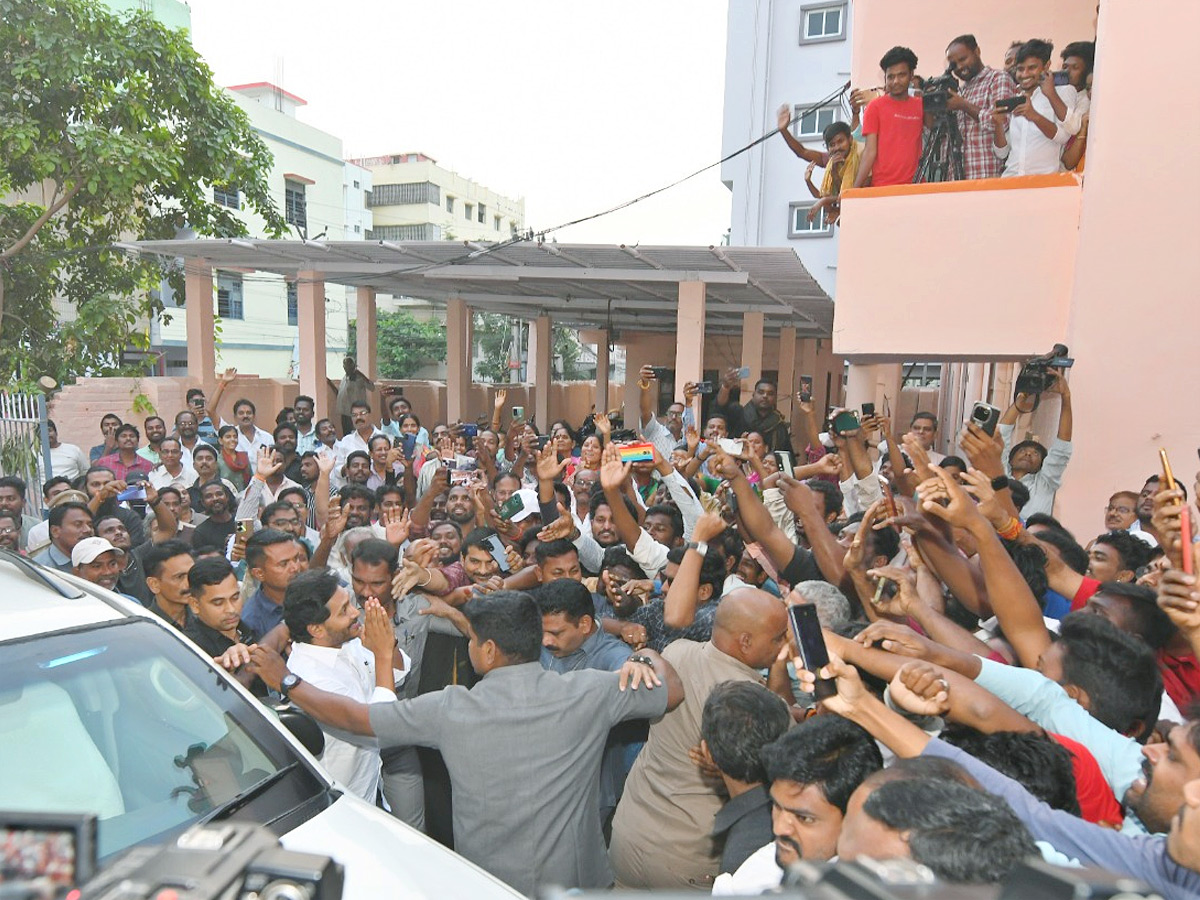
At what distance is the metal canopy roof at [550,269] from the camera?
9820mm

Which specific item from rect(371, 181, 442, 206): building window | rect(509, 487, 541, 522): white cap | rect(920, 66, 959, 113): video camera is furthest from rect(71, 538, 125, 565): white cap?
rect(371, 181, 442, 206): building window

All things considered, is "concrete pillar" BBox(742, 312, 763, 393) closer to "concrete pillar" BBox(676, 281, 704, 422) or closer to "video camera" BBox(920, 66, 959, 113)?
"concrete pillar" BBox(676, 281, 704, 422)

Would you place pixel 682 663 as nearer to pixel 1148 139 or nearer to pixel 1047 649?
pixel 1047 649

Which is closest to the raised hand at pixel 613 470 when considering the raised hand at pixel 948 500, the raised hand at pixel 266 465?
the raised hand at pixel 948 500

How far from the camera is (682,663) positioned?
273 centimetres

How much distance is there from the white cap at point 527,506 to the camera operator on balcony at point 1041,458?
3.20 metres

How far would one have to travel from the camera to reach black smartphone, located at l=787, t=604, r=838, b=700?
2.04m

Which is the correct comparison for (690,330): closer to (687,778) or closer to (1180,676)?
(1180,676)

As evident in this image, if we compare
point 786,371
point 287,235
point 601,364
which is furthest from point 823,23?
point 287,235

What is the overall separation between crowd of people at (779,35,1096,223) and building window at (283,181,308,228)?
84.0 ft

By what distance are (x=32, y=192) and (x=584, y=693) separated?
15.9 m

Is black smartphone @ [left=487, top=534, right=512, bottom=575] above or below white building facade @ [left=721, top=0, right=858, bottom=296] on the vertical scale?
below

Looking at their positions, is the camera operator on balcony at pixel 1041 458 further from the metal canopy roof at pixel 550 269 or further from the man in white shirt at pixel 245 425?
the man in white shirt at pixel 245 425

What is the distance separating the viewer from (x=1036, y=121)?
Answer: 6.12m
